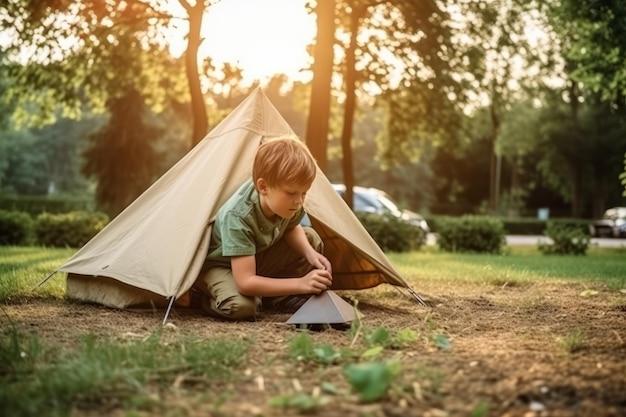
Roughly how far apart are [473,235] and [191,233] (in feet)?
35.5

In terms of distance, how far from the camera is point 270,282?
4.45m

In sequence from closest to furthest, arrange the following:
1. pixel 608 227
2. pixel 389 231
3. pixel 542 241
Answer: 1. pixel 389 231
2. pixel 542 241
3. pixel 608 227

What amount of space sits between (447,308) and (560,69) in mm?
26025

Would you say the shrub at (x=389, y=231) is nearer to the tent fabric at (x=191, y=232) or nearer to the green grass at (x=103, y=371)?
the tent fabric at (x=191, y=232)

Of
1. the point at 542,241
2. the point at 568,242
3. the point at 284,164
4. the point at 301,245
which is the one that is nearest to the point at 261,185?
the point at 284,164

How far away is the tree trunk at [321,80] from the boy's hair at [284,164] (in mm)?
6161

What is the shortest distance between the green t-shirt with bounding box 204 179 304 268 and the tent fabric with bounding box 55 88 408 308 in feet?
0.49

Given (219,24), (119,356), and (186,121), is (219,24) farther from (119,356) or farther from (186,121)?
(186,121)

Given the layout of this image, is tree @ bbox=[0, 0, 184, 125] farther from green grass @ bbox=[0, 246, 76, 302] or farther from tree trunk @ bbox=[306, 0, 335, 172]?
green grass @ bbox=[0, 246, 76, 302]

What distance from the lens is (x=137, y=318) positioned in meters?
4.61

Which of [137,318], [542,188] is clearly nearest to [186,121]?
[137,318]

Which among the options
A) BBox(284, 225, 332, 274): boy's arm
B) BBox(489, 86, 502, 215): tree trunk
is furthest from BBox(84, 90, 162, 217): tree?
BBox(284, 225, 332, 274): boy's arm

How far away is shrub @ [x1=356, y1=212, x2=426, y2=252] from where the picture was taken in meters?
14.1

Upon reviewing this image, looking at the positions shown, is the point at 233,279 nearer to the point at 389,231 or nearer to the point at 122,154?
the point at 389,231
